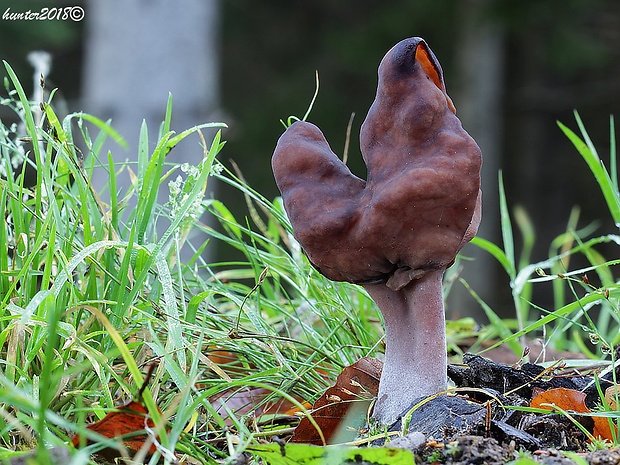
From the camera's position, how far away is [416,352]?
4.18 ft

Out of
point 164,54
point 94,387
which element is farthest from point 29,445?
point 164,54

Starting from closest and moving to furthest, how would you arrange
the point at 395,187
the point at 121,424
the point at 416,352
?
the point at 121,424 → the point at 395,187 → the point at 416,352

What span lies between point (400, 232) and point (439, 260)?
8 cm

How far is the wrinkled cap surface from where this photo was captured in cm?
117

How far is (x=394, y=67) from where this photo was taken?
1.21 meters

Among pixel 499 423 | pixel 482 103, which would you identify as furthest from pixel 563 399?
pixel 482 103

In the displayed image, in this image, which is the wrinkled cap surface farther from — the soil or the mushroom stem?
the soil

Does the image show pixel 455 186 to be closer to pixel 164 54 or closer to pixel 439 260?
pixel 439 260

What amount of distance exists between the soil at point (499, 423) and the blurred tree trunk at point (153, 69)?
4359 millimetres

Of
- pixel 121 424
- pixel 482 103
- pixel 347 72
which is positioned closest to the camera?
pixel 121 424

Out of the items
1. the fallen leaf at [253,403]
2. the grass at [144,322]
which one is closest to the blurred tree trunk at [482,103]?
the grass at [144,322]

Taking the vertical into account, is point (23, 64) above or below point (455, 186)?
above

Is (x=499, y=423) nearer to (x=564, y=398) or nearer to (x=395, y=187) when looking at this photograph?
(x=564, y=398)

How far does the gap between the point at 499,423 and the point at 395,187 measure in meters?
0.39
